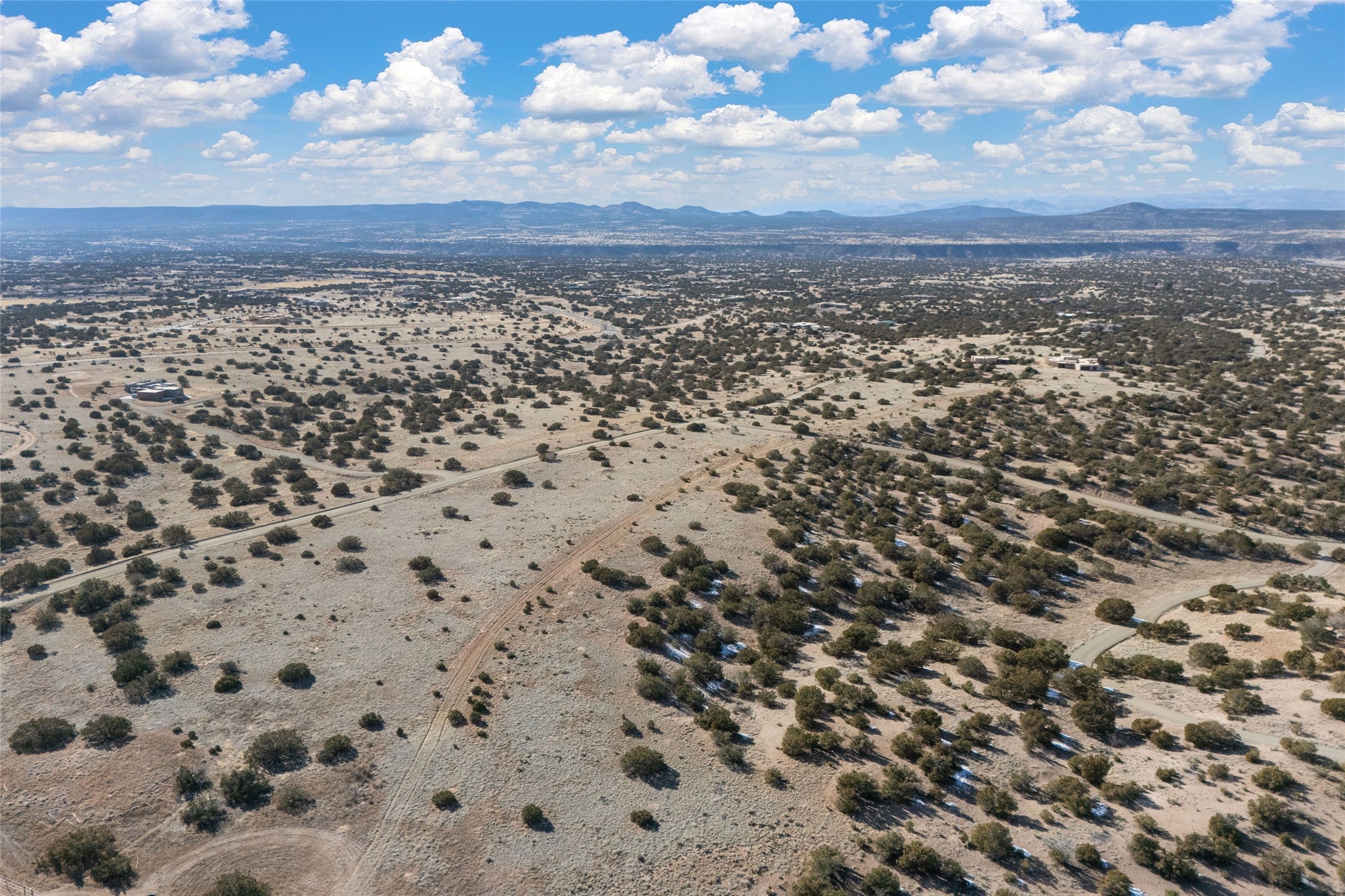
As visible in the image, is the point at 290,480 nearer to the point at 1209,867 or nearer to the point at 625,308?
the point at 1209,867

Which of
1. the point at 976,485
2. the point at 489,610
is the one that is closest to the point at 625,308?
the point at 976,485

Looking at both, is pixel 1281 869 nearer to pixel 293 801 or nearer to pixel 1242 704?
pixel 1242 704

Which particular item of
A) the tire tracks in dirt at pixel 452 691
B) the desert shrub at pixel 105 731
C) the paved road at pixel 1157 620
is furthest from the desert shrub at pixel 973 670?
the desert shrub at pixel 105 731

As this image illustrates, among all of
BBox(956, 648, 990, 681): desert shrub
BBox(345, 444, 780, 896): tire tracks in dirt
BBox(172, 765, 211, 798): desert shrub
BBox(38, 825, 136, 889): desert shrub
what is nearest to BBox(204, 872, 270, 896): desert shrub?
BBox(345, 444, 780, 896): tire tracks in dirt

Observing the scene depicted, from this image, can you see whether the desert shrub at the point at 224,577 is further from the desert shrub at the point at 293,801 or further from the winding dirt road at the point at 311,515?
the desert shrub at the point at 293,801

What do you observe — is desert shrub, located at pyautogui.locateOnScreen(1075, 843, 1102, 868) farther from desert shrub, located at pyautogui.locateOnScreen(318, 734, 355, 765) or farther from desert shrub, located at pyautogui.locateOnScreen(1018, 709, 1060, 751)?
desert shrub, located at pyautogui.locateOnScreen(318, 734, 355, 765)

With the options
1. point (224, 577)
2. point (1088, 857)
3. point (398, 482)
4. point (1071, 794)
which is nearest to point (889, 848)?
point (1088, 857)
